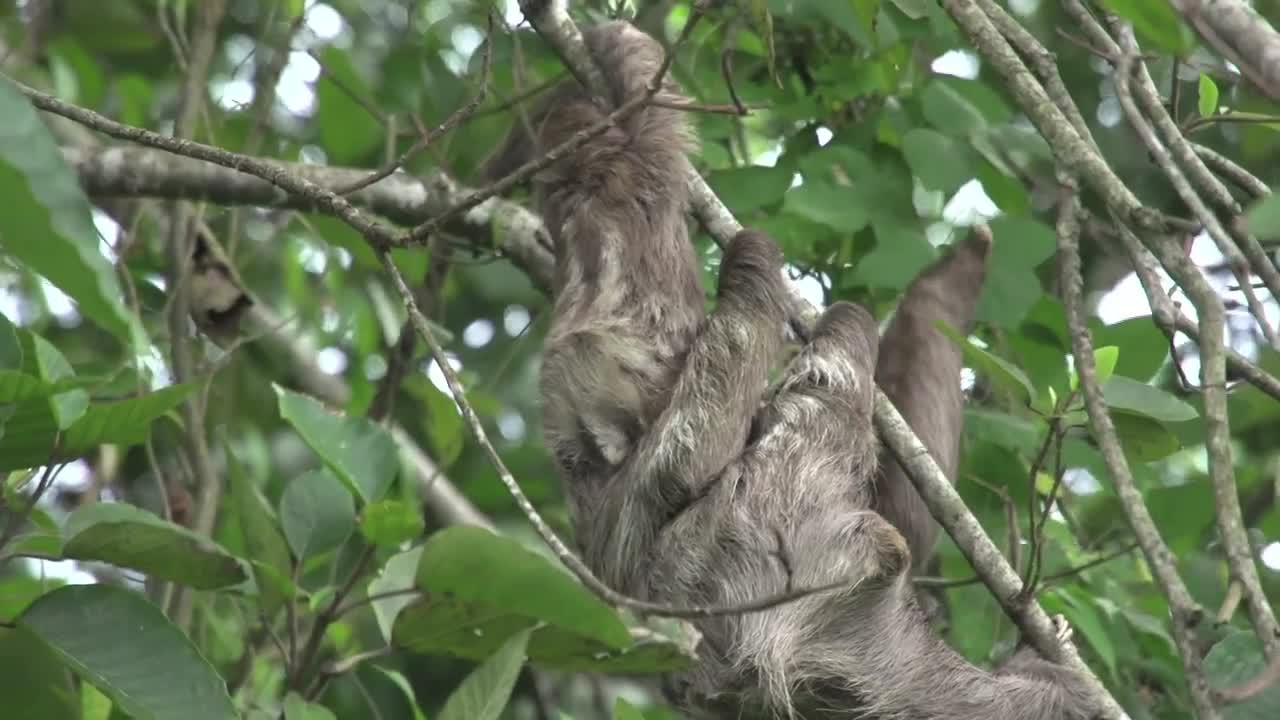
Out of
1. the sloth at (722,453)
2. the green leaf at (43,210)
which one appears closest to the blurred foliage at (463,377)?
the green leaf at (43,210)

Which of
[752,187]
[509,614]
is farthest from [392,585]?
[752,187]

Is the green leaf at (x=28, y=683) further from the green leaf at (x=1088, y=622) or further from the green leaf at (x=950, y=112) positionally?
the green leaf at (x=950, y=112)

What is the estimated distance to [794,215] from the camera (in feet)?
19.7

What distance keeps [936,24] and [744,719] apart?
2.49 m

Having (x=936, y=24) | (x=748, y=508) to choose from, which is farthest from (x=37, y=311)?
(x=936, y=24)


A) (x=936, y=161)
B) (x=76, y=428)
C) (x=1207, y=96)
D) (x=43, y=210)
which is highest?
(x=43, y=210)

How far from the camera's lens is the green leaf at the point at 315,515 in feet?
17.2

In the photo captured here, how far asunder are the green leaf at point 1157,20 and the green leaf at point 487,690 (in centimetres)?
225

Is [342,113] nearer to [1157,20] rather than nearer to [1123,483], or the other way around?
[1123,483]

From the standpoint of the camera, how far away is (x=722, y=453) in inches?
205

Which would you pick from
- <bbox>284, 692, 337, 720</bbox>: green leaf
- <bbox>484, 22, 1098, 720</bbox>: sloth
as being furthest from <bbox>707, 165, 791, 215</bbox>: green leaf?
<bbox>284, 692, 337, 720</bbox>: green leaf

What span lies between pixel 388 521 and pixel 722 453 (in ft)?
3.75

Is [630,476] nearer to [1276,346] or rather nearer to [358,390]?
[358,390]

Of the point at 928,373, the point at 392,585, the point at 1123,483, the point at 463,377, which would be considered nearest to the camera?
the point at 1123,483
